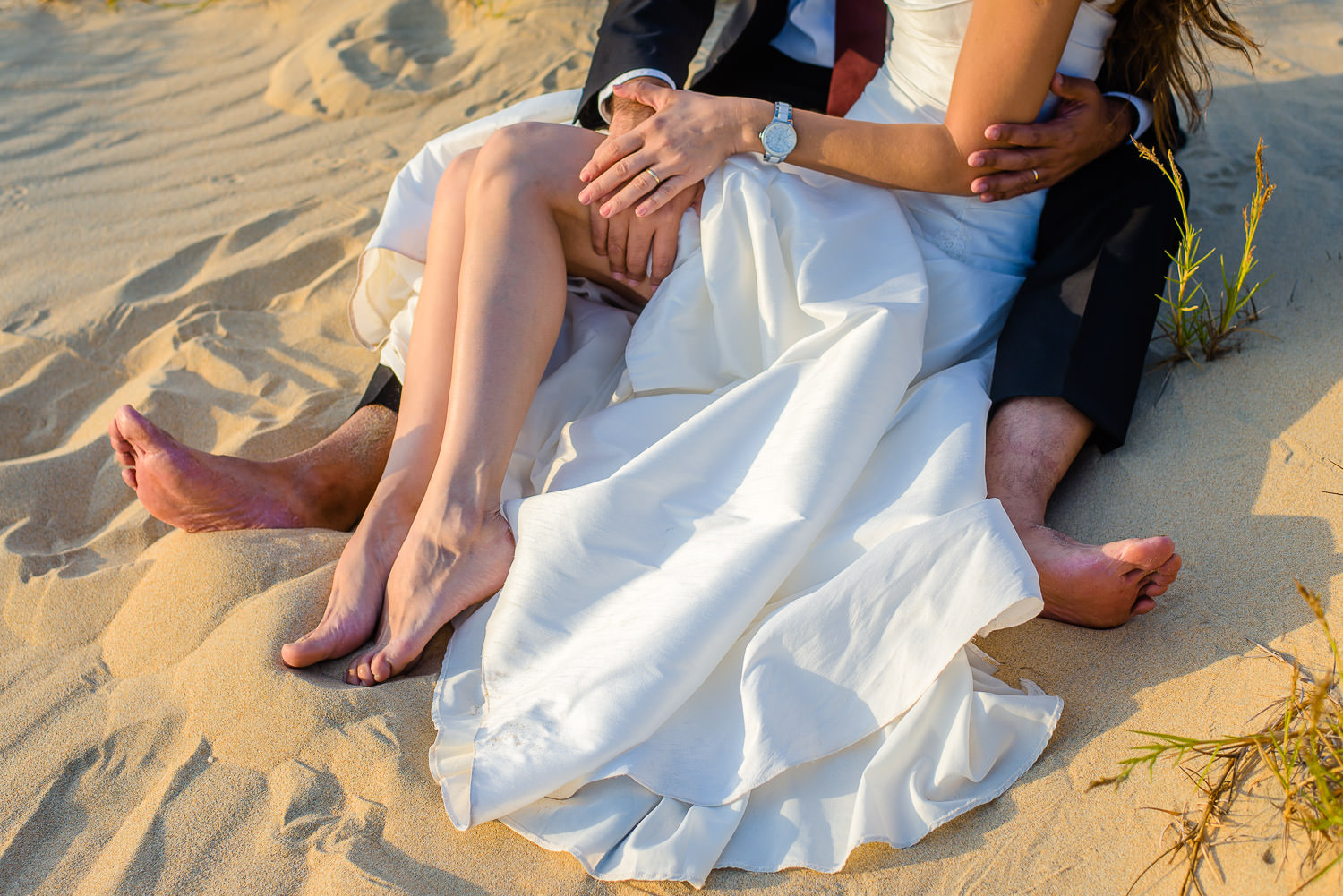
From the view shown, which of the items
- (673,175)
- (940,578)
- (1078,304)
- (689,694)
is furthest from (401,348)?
(1078,304)

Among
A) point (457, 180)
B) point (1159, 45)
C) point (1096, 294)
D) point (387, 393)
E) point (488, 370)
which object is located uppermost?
point (1159, 45)

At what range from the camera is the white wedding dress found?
4.70 feet

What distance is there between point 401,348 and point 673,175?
75 cm

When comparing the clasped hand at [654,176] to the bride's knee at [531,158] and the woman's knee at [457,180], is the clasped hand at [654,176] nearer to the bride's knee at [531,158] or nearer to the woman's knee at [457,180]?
the bride's knee at [531,158]

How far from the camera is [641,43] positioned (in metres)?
2.29

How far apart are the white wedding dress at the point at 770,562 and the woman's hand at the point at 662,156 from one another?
61 millimetres

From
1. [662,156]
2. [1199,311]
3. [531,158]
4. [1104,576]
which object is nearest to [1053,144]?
[1199,311]

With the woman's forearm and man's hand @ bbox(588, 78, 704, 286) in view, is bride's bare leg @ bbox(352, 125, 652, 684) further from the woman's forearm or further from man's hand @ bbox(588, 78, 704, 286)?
Result: the woman's forearm

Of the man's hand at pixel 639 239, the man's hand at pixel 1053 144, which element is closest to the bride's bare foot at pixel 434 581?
the man's hand at pixel 639 239

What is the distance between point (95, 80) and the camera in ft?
13.2

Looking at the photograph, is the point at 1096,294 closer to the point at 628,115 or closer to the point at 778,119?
the point at 778,119

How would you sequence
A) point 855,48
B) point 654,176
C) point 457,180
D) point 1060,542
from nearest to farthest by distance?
1. point 1060,542
2. point 654,176
3. point 457,180
4. point 855,48

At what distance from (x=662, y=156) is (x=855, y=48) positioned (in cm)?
86

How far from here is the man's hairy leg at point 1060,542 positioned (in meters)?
1.59
